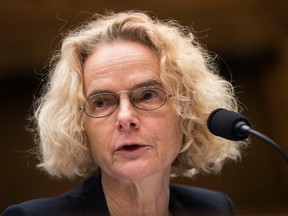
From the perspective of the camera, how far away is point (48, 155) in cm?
188

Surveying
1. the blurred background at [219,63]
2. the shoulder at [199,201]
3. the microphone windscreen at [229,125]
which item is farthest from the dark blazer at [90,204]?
the blurred background at [219,63]

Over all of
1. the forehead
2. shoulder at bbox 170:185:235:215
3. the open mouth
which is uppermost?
the forehead

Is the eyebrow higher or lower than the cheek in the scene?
higher

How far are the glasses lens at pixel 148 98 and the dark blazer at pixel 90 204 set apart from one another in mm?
345

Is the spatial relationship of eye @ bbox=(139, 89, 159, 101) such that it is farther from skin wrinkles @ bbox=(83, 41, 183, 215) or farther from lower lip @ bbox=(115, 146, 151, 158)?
lower lip @ bbox=(115, 146, 151, 158)

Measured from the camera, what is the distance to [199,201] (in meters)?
2.06

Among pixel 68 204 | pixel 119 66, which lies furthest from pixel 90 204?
pixel 119 66

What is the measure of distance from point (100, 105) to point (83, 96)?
0.28ft

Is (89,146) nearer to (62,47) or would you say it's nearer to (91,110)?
(91,110)

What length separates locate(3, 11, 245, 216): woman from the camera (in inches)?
63.4

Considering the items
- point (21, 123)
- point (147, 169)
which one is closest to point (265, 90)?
point (21, 123)

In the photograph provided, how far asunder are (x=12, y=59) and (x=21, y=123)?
0.56m

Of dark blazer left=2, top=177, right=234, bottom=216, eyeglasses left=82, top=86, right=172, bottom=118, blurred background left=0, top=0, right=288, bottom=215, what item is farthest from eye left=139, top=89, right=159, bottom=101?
blurred background left=0, top=0, right=288, bottom=215

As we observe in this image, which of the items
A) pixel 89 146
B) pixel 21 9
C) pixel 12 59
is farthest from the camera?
pixel 12 59
